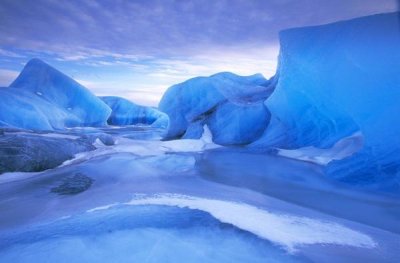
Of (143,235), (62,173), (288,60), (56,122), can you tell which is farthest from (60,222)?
(56,122)

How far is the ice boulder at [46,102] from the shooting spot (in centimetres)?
1081

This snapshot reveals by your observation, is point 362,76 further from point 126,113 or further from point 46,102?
point 126,113

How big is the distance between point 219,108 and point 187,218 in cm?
806

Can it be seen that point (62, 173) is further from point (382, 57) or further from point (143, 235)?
point (382, 57)

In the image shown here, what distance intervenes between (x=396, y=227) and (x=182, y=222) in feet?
6.61

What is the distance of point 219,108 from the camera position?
10.5 meters

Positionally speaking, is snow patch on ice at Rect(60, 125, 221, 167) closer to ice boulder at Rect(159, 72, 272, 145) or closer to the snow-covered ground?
ice boulder at Rect(159, 72, 272, 145)

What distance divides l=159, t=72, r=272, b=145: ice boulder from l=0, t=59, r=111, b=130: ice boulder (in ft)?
16.5

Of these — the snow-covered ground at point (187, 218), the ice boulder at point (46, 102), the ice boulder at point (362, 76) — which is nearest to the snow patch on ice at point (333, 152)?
the ice boulder at point (362, 76)

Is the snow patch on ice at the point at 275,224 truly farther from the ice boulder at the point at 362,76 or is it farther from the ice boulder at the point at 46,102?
the ice boulder at the point at 46,102

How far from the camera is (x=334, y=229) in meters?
2.53

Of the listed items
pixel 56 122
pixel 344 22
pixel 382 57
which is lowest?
pixel 56 122

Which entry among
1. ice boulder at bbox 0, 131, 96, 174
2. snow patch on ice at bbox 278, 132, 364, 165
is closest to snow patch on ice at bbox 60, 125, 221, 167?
ice boulder at bbox 0, 131, 96, 174

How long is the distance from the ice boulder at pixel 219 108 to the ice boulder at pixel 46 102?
198 inches
